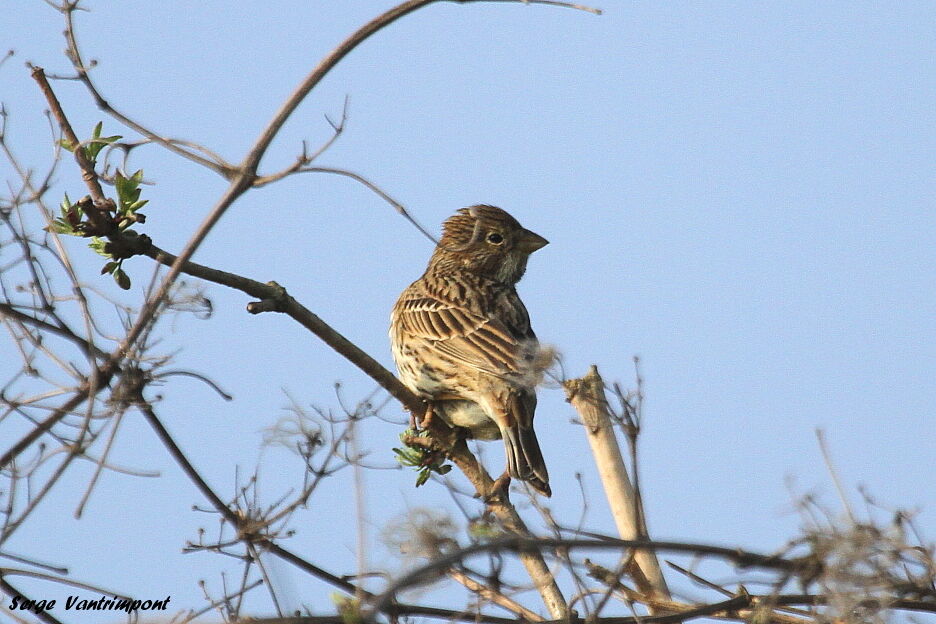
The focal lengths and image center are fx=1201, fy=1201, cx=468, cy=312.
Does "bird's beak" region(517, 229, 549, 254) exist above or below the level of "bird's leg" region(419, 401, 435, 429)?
above

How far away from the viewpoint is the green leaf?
5.02 m

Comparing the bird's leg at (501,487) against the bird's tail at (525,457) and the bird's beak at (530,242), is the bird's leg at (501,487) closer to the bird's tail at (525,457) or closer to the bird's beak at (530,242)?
the bird's tail at (525,457)

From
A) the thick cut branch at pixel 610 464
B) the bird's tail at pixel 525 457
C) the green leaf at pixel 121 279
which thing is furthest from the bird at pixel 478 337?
the green leaf at pixel 121 279

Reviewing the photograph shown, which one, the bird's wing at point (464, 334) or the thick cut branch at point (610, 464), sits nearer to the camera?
the thick cut branch at point (610, 464)

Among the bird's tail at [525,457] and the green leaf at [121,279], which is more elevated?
the bird's tail at [525,457]

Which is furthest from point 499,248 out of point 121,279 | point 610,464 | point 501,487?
point 121,279

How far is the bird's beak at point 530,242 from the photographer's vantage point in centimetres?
992

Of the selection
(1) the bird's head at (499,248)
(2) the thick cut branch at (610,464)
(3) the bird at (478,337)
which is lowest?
(2) the thick cut branch at (610,464)

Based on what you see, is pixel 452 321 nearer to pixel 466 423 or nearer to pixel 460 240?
pixel 466 423

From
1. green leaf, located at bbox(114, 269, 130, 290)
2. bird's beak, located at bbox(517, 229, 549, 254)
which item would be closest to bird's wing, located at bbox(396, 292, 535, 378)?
bird's beak, located at bbox(517, 229, 549, 254)

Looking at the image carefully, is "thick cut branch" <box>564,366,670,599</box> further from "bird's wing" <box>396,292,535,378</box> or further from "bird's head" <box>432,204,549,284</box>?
"bird's head" <box>432,204,549,284</box>

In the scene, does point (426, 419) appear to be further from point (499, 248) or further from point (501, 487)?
point (499, 248)

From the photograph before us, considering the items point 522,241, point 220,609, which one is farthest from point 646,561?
point 522,241

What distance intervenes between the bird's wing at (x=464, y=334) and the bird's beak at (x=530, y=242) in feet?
3.71
